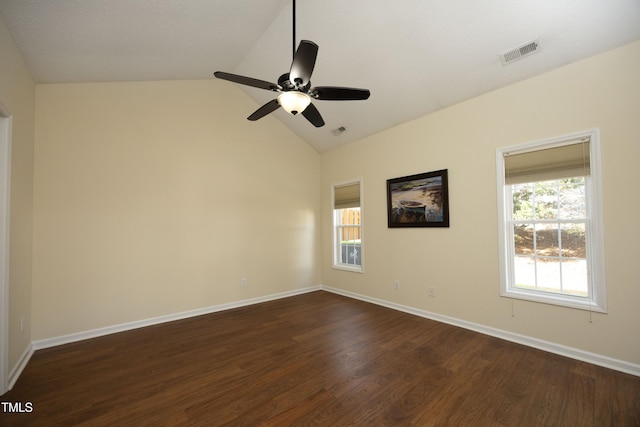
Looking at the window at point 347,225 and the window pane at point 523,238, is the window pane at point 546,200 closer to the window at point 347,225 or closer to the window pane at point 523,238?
the window pane at point 523,238

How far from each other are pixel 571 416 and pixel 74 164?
5190 mm

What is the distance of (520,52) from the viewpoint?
2629 mm

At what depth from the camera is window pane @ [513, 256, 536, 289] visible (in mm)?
2934

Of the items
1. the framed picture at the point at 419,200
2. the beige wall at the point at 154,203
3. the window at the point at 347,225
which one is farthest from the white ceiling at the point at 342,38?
the window at the point at 347,225

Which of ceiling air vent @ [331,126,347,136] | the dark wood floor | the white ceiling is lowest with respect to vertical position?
the dark wood floor

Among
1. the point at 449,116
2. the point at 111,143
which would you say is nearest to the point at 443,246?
the point at 449,116

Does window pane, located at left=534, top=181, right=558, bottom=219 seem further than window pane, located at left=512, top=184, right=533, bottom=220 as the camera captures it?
No

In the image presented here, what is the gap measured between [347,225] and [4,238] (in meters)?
4.34

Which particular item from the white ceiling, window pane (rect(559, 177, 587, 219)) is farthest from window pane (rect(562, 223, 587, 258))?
the white ceiling

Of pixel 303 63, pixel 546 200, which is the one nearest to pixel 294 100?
pixel 303 63

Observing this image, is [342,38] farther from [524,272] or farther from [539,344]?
[539,344]

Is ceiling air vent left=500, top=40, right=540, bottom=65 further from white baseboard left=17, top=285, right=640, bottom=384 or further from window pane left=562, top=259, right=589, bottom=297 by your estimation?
white baseboard left=17, top=285, right=640, bottom=384

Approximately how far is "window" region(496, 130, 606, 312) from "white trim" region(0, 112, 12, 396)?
4669 mm

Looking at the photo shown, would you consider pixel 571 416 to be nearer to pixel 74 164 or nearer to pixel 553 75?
pixel 553 75
